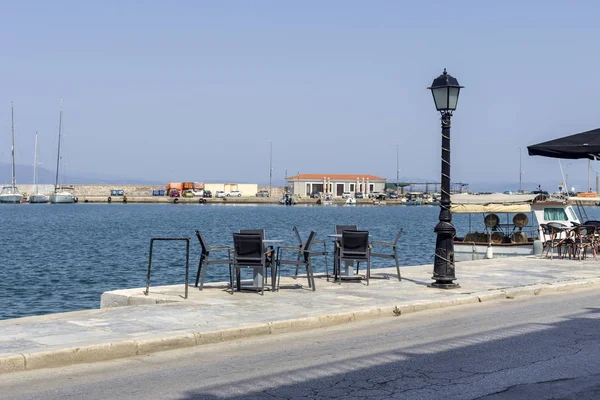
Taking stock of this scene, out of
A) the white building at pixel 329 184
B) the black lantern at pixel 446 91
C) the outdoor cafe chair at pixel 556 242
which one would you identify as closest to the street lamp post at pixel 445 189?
the black lantern at pixel 446 91

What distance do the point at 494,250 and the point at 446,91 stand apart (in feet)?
44.8

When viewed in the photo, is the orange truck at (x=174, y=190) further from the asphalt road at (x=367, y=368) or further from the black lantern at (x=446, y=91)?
the asphalt road at (x=367, y=368)

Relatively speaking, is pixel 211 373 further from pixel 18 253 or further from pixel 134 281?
pixel 18 253

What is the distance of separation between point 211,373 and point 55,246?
42.4m

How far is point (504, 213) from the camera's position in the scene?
96.8 feet

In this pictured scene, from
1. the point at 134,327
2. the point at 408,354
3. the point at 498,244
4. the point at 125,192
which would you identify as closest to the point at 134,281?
the point at 498,244

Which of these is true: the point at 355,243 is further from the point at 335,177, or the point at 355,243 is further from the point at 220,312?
the point at 335,177

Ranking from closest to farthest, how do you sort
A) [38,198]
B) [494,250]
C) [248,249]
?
[248,249] < [494,250] < [38,198]

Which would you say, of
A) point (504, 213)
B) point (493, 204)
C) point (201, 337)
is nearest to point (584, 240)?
point (493, 204)

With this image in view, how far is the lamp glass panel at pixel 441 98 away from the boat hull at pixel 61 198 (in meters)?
151

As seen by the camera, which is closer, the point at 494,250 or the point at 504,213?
the point at 494,250

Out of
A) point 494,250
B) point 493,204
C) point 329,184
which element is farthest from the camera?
point 329,184

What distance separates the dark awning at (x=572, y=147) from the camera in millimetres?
22812

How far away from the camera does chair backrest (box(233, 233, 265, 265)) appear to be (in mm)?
14539
